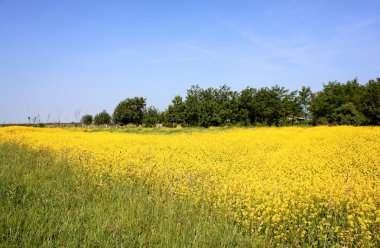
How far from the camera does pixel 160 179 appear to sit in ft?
24.4

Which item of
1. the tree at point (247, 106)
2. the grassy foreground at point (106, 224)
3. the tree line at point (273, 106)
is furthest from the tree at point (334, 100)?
the grassy foreground at point (106, 224)

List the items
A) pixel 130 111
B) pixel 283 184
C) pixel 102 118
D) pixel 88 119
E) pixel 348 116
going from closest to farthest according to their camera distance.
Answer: pixel 283 184 < pixel 348 116 < pixel 130 111 < pixel 88 119 < pixel 102 118

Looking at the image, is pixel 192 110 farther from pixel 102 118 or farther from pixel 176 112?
pixel 102 118

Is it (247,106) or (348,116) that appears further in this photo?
(247,106)

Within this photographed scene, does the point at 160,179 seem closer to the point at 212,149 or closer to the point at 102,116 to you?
the point at 212,149

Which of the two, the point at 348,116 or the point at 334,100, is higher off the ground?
the point at 334,100

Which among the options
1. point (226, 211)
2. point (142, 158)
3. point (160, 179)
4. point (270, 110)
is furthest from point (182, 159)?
point (270, 110)

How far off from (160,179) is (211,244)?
338cm

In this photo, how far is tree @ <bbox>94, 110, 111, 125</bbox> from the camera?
316 feet

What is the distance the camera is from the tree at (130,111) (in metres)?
90.5

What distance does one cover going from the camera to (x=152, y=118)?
260 feet

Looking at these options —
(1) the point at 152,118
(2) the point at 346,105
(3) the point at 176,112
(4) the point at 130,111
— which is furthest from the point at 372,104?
(4) the point at 130,111

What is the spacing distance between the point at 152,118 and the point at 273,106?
30207 mm

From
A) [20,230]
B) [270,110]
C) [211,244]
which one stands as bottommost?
[211,244]
